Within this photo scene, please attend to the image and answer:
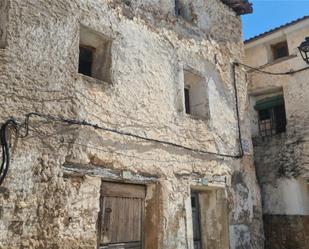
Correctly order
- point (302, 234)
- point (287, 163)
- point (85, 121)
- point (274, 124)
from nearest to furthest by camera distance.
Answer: point (85, 121)
point (302, 234)
point (287, 163)
point (274, 124)

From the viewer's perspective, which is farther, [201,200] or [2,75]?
[201,200]

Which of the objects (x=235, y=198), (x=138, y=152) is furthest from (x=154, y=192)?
(x=235, y=198)

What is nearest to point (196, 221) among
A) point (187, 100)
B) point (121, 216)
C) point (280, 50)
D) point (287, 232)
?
point (121, 216)

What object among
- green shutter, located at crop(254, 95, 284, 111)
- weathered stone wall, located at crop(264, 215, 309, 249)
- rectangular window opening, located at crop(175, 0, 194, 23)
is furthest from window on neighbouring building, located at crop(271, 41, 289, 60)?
weathered stone wall, located at crop(264, 215, 309, 249)

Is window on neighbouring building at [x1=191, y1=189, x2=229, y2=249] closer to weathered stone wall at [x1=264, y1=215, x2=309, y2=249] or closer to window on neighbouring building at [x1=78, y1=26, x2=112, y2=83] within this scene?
weathered stone wall at [x1=264, y1=215, x2=309, y2=249]

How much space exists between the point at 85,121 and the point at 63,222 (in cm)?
130

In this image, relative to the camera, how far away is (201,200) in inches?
250

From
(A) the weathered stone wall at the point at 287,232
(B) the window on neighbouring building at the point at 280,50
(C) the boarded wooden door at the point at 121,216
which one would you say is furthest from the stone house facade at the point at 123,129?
(B) the window on neighbouring building at the point at 280,50

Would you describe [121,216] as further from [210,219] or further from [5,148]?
[210,219]

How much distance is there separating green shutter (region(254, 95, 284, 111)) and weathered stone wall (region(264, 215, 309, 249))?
114 inches

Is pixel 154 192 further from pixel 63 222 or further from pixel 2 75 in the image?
pixel 2 75

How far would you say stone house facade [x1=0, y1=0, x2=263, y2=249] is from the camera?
389cm

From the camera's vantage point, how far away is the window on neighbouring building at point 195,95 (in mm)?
6613

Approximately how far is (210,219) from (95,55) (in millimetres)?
3579
